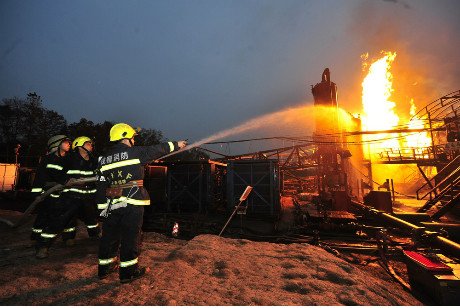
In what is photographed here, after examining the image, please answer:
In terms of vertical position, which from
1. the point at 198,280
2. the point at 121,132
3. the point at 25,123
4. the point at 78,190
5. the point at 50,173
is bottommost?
the point at 198,280

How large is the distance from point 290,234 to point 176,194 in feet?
27.3

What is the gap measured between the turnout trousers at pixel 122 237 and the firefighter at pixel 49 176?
2.23m

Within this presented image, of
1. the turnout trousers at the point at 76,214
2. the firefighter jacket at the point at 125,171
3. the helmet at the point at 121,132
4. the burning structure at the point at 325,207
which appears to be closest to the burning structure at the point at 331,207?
the burning structure at the point at 325,207

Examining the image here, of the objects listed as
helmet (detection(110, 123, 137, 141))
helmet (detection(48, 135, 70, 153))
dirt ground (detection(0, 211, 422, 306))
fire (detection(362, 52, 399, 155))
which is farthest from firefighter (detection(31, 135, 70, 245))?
fire (detection(362, 52, 399, 155))

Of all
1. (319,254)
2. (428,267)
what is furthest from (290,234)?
(428,267)

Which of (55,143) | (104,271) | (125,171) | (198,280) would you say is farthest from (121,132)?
(55,143)

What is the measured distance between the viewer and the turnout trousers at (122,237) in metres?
3.37

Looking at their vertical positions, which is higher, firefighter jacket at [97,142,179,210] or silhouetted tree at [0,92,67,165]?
silhouetted tree at [0,92,67,165]

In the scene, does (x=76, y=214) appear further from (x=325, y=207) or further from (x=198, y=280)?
(x=325, y=207)

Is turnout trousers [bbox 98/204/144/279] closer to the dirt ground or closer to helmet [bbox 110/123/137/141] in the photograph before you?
the dirt ground

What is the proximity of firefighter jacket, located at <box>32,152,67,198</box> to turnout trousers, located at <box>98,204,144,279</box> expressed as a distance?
8.19ft

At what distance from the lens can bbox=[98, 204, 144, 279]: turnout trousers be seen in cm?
337

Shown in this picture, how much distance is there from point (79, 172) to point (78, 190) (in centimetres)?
39

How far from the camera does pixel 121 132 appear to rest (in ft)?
12.9
